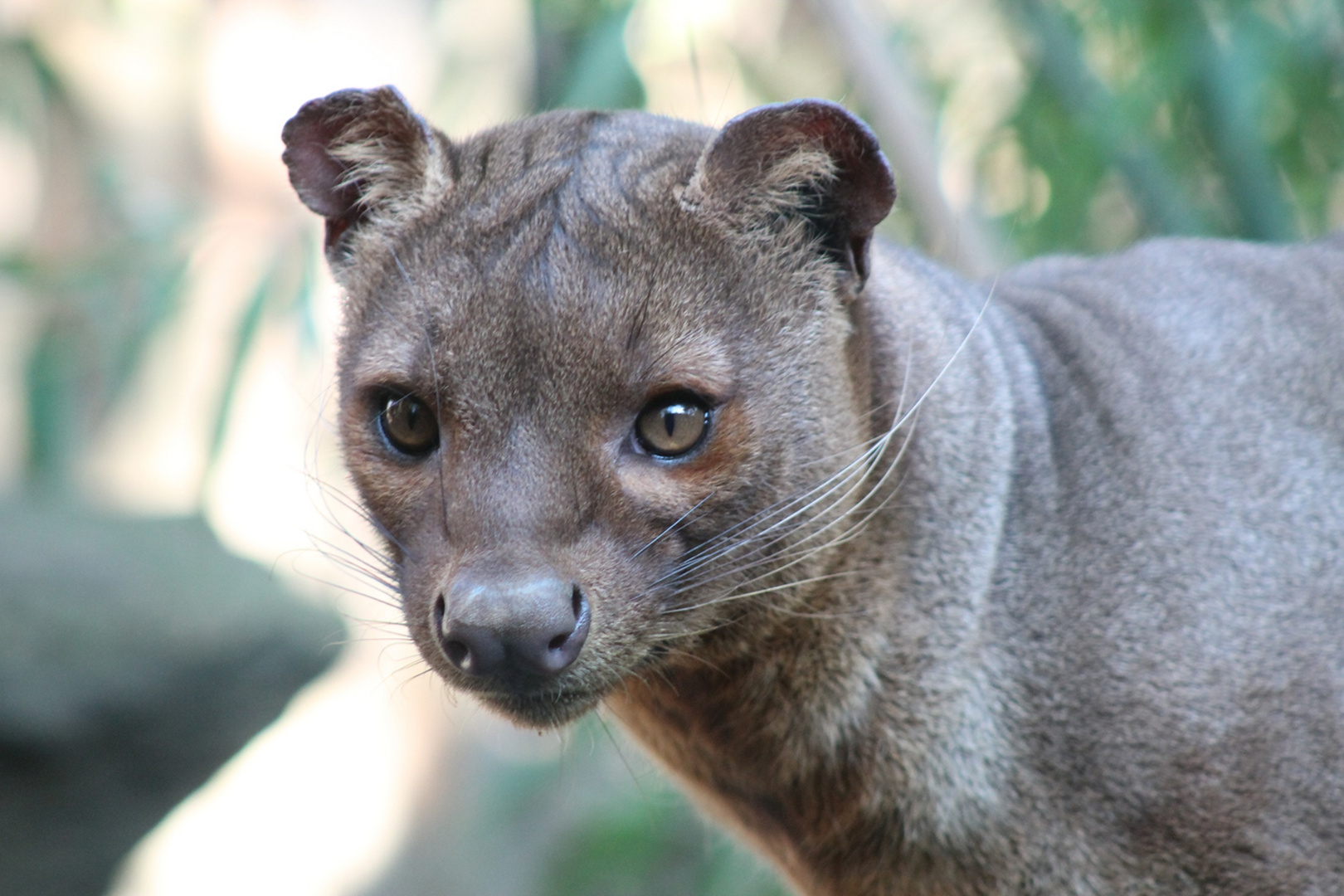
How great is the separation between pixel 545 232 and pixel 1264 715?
1319 mm

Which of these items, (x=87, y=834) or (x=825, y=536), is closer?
(x=825, y=536)

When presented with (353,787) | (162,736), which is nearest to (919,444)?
(162,736)

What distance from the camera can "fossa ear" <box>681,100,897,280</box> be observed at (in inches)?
79.4

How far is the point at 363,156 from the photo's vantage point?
7.34 feet

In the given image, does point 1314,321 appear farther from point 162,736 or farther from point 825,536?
point 162,736

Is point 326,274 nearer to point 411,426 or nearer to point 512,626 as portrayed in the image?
point 411,426

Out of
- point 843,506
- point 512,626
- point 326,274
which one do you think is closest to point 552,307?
point 512,626

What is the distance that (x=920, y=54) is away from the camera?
5.20 m

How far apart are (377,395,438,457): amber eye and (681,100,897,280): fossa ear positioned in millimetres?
494

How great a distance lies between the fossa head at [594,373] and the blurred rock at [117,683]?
10.0ft

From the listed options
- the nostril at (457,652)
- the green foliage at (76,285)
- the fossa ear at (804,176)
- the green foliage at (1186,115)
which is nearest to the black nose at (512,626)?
the nostril at (457,652)

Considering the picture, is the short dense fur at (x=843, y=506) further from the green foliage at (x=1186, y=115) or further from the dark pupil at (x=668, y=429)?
the green foliage at (x=1186, y=115)

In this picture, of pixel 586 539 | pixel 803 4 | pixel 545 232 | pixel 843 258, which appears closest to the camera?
pixel 586 539

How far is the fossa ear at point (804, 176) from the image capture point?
2.02 metres
